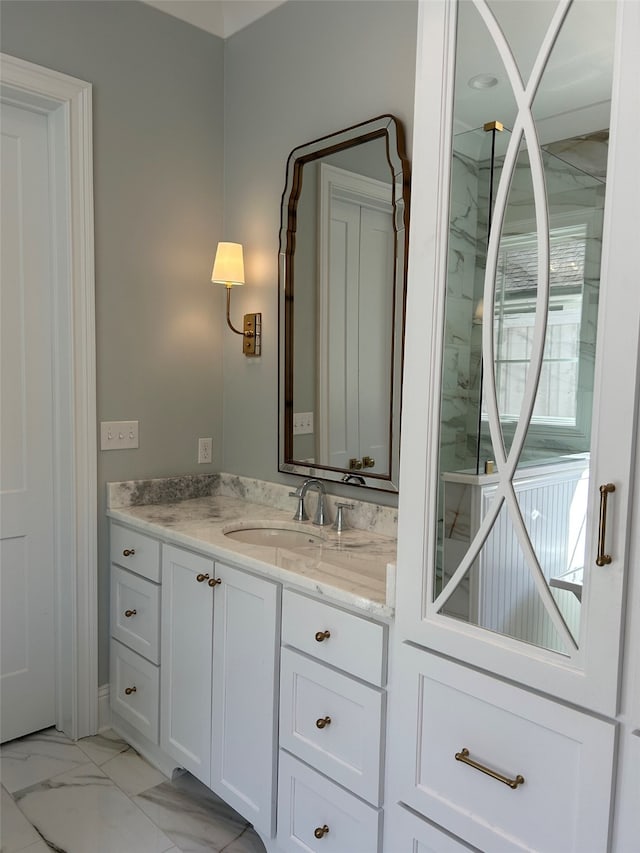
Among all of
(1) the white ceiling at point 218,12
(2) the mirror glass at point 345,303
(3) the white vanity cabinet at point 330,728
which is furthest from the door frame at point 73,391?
(3) the white vanity cabinet at point 330,728

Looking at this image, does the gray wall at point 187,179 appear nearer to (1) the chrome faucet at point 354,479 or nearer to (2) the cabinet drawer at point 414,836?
(1) the chrome faucet at point 354,479

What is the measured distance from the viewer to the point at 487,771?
1260 millimetres

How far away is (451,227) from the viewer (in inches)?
51.1

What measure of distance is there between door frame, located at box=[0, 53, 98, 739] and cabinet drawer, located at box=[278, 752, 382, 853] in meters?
1.08

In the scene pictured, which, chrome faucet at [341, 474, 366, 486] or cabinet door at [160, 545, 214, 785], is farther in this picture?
chrome faucet at [341, 474, 366, 486]

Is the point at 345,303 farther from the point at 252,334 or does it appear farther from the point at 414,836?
the point at 414,836

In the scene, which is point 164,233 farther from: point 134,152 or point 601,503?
point 601,503

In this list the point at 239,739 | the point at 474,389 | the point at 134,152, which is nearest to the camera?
the point at 474,389

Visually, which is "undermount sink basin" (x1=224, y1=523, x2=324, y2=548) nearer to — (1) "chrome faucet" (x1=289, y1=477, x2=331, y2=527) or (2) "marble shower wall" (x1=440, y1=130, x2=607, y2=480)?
(1) "chrome faucet" (x1=289, y1=477, x2=331, y2=527)

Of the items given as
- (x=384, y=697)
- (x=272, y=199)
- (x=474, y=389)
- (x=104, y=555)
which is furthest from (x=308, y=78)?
(x=384, y=697)

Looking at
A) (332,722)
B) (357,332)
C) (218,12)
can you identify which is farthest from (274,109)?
(332,722)

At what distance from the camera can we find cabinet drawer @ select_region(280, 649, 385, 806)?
1.50m

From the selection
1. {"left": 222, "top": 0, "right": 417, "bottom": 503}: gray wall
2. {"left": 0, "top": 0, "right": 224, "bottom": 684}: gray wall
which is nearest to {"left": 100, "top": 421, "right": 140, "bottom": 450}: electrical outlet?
{"left": 0, "top": 0, "right": 224, "bottom": 684}: gray wall

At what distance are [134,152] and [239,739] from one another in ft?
6.83
